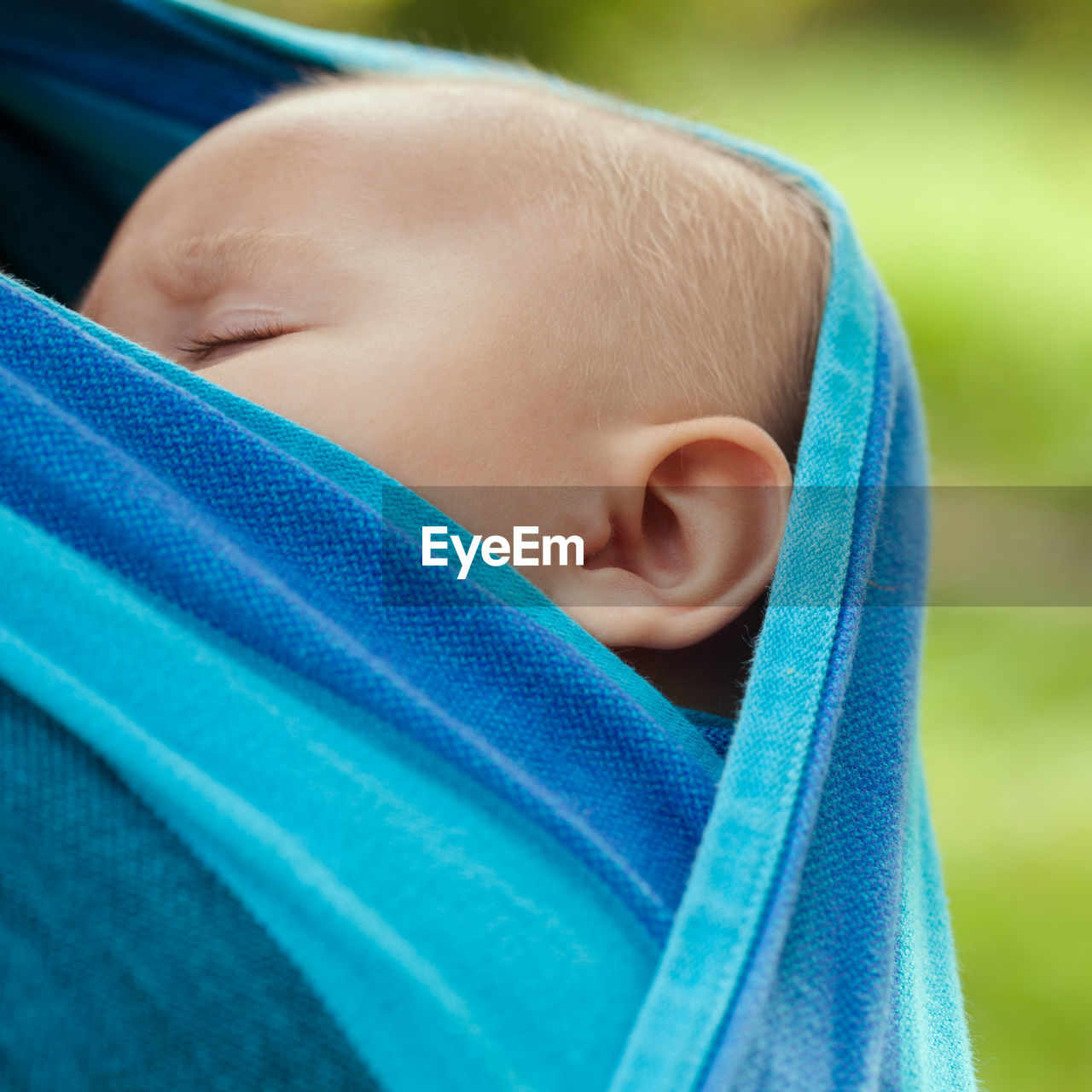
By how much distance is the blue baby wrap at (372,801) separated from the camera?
412 millimetres

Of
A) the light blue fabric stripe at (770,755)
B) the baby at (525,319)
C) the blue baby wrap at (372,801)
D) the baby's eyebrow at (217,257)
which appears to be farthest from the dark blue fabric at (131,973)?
the baby's eyebrow at (217,257)

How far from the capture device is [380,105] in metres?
0.75

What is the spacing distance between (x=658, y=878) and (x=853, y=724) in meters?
0.14

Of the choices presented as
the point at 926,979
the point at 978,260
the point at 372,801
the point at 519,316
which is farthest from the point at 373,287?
the point at 978,260

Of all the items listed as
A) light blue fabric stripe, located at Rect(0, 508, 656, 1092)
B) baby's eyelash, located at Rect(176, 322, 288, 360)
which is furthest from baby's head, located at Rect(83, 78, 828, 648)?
light blue fabric stripe, located at Rect(0, 508, 656, 1092)

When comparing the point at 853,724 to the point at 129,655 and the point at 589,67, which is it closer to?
the point at 129,655

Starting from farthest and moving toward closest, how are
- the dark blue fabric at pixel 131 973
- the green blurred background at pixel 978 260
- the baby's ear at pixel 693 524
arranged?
the green blurred background at pixel 978 260
the baby's ear at pixel 693 524
the dark blue fabric at pixel 131 973

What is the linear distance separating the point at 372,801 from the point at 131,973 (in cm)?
11

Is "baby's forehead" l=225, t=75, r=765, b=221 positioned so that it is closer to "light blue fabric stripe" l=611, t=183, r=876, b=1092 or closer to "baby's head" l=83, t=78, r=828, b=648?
"baby's head" l=83, t=78, r=828, b=648

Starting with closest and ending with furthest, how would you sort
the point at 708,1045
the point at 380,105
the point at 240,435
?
the point at 708,1045, the point at 240,435, the point at 380,105

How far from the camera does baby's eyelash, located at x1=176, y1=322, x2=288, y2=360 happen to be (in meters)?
0.65

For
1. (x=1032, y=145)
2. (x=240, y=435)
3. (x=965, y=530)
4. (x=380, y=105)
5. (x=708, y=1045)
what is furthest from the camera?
(x=1032, y=145)

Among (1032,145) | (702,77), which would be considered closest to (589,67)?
(702,77)

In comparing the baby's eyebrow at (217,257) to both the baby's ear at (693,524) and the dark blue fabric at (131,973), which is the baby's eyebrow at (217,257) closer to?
the baby's ear at (693,524)
